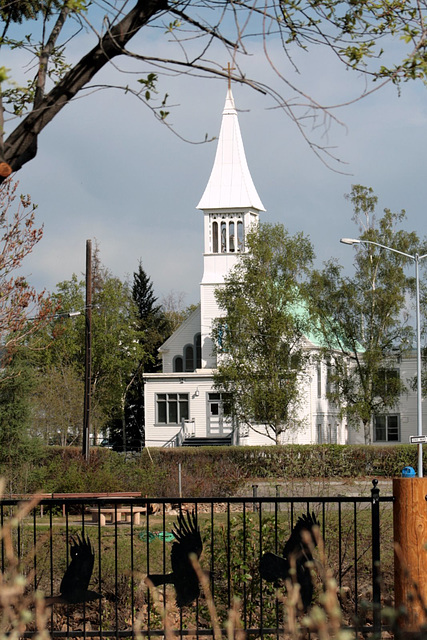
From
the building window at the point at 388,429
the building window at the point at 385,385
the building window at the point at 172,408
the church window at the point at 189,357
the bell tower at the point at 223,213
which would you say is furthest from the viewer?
the church window at the point at 189,357

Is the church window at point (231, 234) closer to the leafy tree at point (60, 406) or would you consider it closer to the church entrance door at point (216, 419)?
the church entrance door at point (216, 419)

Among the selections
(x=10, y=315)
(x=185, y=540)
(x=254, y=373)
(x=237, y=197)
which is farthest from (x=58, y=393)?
(x=185, y=540)

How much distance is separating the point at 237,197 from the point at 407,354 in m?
14.4

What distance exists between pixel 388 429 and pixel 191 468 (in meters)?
28.3

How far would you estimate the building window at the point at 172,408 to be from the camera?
51.9 m

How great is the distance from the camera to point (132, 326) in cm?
6644

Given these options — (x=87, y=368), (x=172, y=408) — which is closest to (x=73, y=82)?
(x=87, y=368)

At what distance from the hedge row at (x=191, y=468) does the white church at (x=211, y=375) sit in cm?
1480

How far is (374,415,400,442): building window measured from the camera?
54.9m

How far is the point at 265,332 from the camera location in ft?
145

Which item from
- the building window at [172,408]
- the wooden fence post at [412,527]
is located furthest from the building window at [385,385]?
the wooden fence post at [412,527]

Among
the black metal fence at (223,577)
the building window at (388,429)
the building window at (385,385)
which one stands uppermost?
the building window at (385,385)

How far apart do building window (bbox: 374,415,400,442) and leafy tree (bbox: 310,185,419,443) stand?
9796mm

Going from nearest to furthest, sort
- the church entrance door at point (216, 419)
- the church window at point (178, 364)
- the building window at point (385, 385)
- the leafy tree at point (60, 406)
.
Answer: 1. the leafy tree at point (60, 406)
2. the building window at point (385, 385)
3. the church entrance door at point (216, 419)
4. the church window at point (178, 364)
